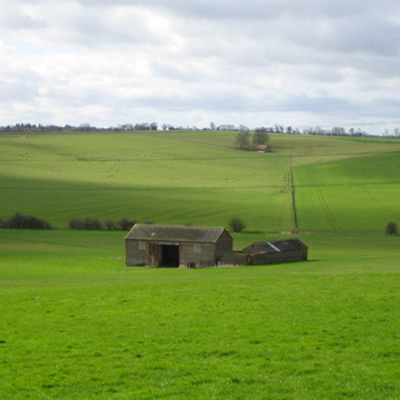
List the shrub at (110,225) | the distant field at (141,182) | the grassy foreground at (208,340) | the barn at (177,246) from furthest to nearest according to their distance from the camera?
the distant field at (141,182)
the shrub at (110,225)
the barn at (177,246)
the grassy foreground at (208,340)

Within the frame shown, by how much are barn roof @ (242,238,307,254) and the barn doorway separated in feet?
25.2

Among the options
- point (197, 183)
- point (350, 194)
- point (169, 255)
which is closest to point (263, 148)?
point (197, 183)

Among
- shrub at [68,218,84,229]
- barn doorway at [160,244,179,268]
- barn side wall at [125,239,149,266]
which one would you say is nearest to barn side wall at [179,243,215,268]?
barn doorway at [160,244,179,268]

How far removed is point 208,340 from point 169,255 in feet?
131

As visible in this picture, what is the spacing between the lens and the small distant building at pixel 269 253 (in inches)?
1982

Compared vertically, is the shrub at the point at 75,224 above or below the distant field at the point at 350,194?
below

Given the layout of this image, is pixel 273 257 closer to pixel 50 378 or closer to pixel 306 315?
pixel 306 315

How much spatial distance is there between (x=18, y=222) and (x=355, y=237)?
1715 inches

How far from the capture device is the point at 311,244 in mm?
70250

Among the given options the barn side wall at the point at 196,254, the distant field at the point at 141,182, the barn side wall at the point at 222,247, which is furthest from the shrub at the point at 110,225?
the barn side wall at the point at 222,247

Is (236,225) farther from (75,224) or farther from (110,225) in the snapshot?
(75,224)

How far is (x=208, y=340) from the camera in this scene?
17.5 meters

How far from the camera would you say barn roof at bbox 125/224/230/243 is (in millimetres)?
55156

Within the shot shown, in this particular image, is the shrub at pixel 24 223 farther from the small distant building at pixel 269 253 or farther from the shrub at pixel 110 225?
the small distant building at pixel 269 253
